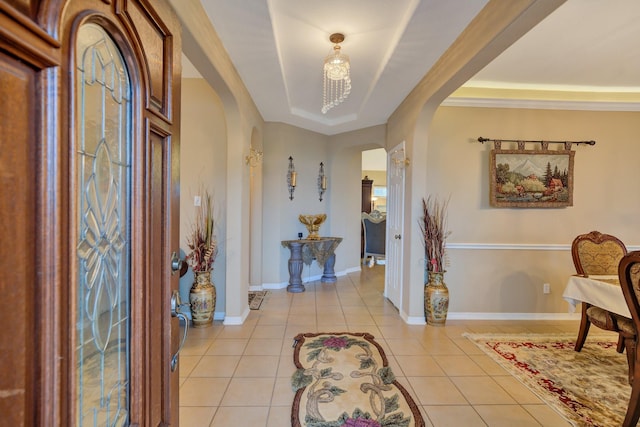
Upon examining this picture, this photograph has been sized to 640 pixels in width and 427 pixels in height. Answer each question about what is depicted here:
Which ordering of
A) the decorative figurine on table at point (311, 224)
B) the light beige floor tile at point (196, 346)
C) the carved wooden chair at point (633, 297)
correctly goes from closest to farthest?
the carved wooden chair at point (633, 297), the light beige floor tile at point (196, 346), the decorative figurine on table at point (311, 224)

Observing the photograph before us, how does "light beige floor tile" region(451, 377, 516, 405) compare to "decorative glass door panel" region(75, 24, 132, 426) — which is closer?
"decorative glass door panel" region(75, 24, 132, 426)

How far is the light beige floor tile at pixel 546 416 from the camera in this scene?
1875 mm

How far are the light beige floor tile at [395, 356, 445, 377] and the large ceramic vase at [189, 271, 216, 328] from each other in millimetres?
1969

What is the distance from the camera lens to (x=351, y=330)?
10.6ft

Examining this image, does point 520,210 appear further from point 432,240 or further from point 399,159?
point 399,159

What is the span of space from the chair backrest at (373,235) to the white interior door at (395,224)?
3.19m

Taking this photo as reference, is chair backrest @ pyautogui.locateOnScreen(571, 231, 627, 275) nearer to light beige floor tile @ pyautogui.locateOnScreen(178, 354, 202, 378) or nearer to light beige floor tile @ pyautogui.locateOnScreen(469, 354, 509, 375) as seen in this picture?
light beige floor tile @ pyautogui.locateOnScreen(469, 354, 509, 375)

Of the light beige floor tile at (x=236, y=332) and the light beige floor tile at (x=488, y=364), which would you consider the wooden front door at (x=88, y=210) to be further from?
the light beige floor tile at (x=488, y=364)

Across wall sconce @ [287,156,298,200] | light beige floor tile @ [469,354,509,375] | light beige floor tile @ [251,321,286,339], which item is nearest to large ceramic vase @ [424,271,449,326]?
light beige floor tile @ [469,354,509,375]

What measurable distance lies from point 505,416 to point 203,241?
9.62 ft

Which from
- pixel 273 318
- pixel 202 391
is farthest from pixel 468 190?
pixel 202 391

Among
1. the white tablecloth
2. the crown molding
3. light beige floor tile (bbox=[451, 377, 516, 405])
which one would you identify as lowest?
light beige floor tile (bbox=[451, 377, 516, 405])

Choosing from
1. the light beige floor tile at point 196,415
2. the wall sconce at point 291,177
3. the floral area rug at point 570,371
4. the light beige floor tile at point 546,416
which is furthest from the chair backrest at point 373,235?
the light beige floor tile at point 196,415

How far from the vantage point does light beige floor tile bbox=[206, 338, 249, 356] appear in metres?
2.71
